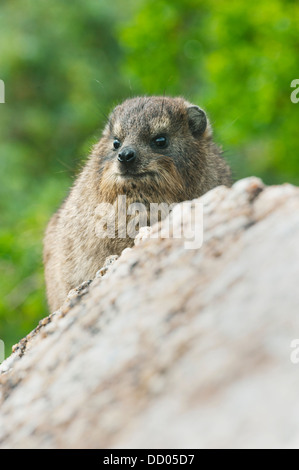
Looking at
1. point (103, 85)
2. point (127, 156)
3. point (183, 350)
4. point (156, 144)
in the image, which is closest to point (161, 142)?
point (156, 144)

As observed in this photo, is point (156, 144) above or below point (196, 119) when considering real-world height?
below

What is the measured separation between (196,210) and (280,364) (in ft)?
3.91

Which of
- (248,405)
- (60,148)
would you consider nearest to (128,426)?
(248,405)

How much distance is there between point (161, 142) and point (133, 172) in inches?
19.9

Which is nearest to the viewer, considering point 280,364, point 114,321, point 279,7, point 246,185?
point 280,364

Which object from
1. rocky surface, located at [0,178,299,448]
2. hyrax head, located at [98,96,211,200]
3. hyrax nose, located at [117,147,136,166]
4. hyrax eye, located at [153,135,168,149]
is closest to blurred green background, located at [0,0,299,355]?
hyrax head, located at [98,96,211,200]

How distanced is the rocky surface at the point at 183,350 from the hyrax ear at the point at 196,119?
3024 mm

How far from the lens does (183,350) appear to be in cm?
257

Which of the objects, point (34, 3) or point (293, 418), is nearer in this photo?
point (293, 418)

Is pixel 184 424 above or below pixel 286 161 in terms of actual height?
below

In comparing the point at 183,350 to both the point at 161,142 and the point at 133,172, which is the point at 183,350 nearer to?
the point at 133,172

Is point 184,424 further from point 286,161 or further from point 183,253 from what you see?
point 286,161

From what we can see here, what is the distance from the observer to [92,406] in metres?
2.64

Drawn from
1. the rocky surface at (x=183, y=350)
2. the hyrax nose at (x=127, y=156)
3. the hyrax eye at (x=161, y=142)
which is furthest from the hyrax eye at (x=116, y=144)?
the rocky surface at (x=183, y=350)
